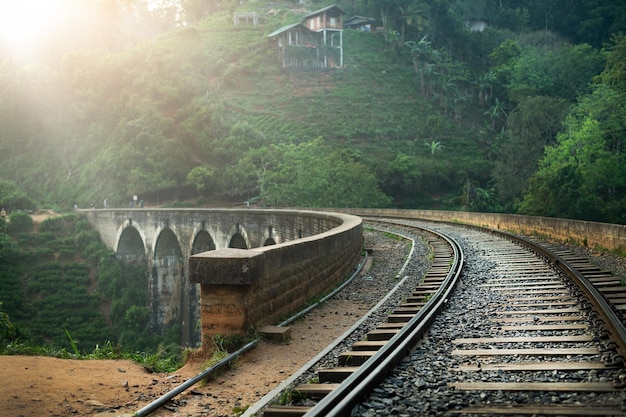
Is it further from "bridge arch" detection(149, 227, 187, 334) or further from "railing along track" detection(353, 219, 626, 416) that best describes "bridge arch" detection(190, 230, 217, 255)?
"railing along track" detection(353, 219, 626, 416)

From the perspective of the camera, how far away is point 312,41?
277ft

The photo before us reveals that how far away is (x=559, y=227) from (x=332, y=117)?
57.0 m

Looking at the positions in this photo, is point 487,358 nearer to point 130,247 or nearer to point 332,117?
point 130,247

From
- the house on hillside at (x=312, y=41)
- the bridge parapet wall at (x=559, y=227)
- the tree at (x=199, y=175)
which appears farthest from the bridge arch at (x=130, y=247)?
the house on hillside at (x=312, y=41)

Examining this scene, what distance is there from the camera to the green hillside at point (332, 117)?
168ft

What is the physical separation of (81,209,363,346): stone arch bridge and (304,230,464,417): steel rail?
72.4 inches

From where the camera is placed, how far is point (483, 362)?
5.68m

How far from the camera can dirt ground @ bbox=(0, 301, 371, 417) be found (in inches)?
211

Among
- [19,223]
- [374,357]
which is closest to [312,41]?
[19,223]

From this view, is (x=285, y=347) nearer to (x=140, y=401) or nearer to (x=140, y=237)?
(x=140, y=401)

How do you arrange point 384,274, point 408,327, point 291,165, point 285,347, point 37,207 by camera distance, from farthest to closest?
point 37,207, point 291,165, point 384,274, point 285,347, point 408,327

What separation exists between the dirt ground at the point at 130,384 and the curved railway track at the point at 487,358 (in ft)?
2.08

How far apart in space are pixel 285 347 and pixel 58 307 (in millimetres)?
36776

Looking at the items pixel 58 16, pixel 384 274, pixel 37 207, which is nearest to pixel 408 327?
pixel 384 274
